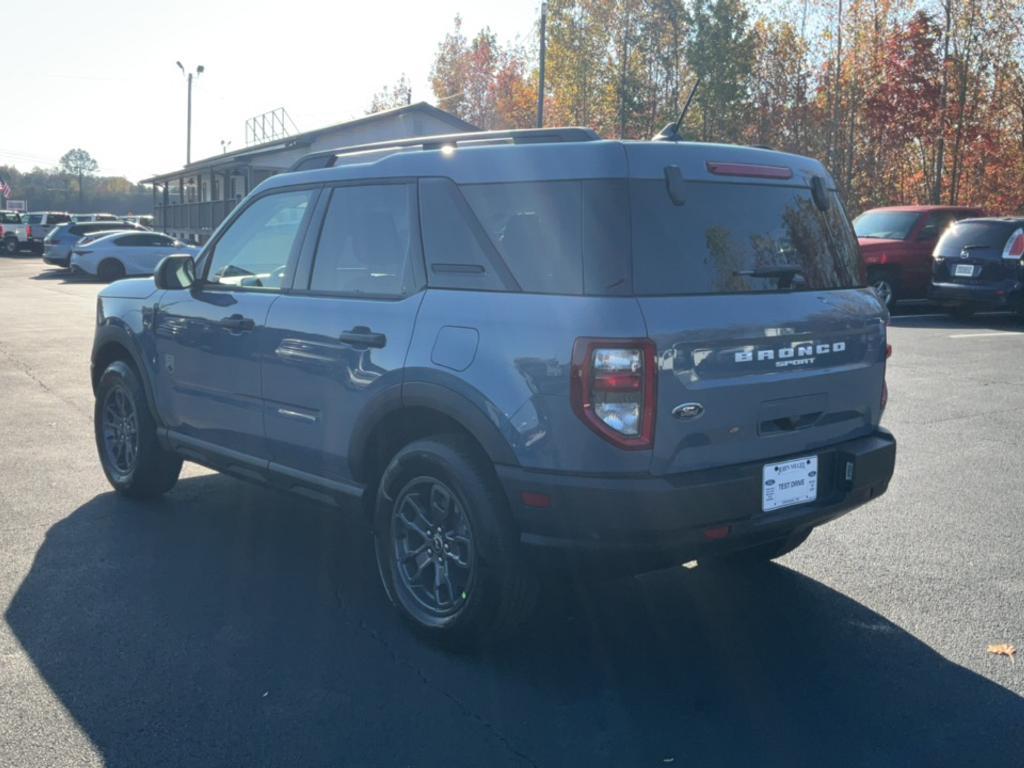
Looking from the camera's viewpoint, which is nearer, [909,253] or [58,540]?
[58,540]

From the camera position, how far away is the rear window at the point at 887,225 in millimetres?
18422

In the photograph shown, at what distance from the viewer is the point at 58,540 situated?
536cm

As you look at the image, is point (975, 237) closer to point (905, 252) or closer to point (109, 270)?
point (905, 252)

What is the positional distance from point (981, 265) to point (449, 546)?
14527 mm

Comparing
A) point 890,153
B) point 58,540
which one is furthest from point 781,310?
point 890,153

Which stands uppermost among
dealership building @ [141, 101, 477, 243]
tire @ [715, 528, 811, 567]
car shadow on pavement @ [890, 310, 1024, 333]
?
dealership building @ [141, 101, 477, 243]

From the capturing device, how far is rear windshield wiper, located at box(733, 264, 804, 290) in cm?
387

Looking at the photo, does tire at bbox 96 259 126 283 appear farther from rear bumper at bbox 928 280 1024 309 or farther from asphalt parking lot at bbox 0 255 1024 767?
asphalt parking lot at bbox 0 255 1024 767

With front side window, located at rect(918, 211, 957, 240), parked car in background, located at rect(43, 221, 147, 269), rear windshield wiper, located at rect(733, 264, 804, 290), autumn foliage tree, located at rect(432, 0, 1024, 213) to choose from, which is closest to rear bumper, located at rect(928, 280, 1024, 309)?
front side window, located at rect(918, 211, 957, 240)

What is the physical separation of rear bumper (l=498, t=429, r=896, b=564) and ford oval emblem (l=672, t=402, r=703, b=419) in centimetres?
20

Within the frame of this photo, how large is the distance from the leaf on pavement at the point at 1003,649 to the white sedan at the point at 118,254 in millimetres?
28879

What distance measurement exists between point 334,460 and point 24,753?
172 cm

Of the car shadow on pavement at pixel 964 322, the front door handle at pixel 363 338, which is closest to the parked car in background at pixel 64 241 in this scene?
the car shadow on pavement at pixel 964 322

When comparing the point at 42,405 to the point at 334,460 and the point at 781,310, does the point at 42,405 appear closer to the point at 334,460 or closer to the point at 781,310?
the point at 334,460
